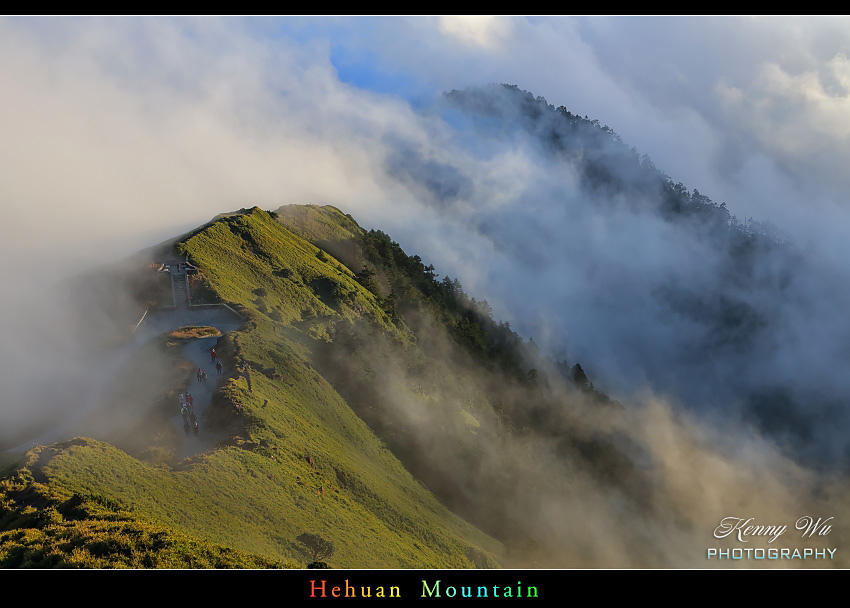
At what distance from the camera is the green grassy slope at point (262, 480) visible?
94.7 feet

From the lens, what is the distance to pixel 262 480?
39938 millimetres

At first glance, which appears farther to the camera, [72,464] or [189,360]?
[189,360]

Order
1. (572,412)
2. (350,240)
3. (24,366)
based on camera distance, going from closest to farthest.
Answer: (24,366) < (350,240) < (572,412)

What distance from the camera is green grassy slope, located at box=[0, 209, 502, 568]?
1136 inches

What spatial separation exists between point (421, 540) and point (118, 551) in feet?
100

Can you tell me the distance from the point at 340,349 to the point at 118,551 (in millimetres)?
49516

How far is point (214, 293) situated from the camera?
65938mm
